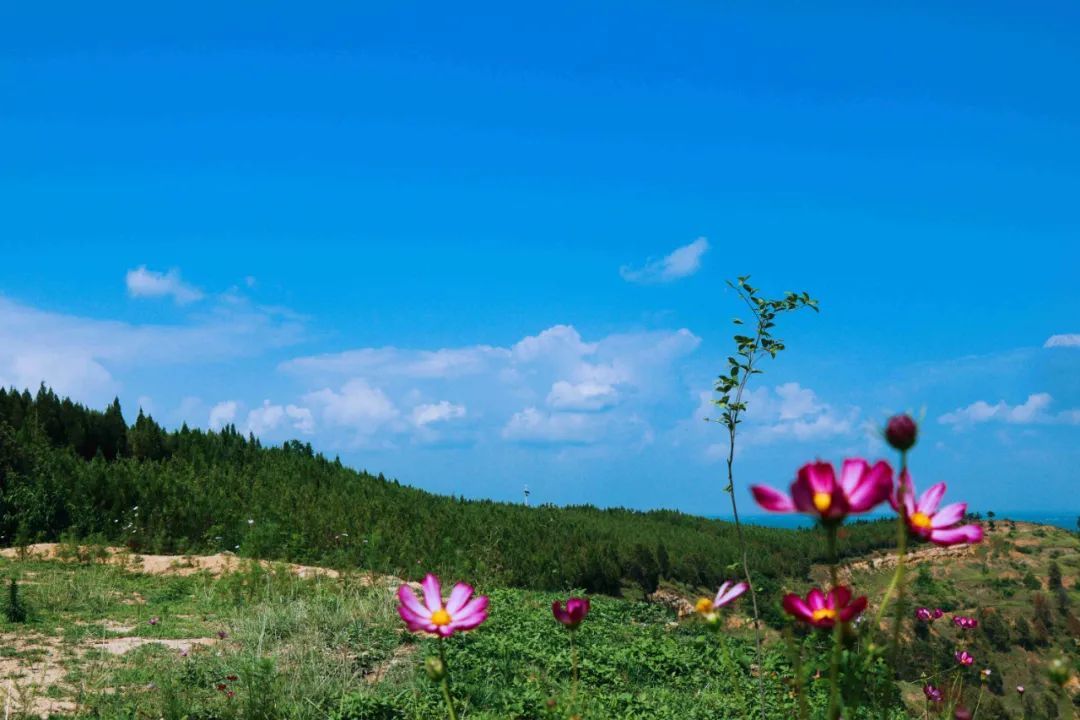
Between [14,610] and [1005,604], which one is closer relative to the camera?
[14,610]

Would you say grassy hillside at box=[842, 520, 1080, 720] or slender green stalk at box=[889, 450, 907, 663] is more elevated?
slender green stalk at box=[889, 450, 907, 663]

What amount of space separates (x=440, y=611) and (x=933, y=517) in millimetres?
1159

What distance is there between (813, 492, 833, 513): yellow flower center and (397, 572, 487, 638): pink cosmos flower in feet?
2.88

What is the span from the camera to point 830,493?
1.49 m

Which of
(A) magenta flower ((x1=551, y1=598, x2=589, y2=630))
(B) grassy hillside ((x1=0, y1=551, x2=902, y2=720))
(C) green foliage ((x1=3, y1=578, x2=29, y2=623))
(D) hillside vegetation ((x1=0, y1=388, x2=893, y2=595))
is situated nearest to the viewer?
(A) magenta flower ((x1=551, y1=598, x2=589, y2=630))

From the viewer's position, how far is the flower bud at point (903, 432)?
1.59m

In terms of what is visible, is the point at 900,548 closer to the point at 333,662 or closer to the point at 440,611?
the point at 440,611

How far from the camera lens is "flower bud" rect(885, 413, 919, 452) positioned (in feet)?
5.23

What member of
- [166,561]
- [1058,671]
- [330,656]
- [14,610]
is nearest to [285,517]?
[166,561]

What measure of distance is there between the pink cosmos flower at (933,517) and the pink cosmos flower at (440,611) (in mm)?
952

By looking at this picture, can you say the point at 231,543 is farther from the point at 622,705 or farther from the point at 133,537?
the point at 622,705

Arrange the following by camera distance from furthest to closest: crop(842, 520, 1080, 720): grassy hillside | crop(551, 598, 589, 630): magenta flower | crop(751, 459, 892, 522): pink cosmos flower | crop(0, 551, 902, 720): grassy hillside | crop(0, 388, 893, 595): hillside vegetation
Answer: crop(842, 520, 1080, 720): grassy hillside
crop(0, 388, 893, 595): hillside vegetation
crop(0, 551, 902, 720): grassy hillside
crop(551, 598, 589, 630): magenta flower
crop(751, 459, 892, 522): pink cosmos flower

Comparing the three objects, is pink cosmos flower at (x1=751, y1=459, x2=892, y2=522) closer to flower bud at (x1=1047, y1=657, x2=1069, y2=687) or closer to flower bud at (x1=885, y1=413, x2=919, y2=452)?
flower bud at (x1=885, y1=413, x2=919, y2=452)

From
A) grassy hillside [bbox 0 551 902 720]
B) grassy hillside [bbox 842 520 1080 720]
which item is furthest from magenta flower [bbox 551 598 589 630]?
grassy hillside [bbox 842 520 1080 720]
